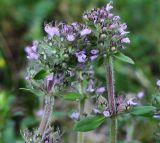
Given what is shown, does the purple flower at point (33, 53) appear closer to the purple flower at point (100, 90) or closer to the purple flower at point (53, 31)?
the purple flower at point (53, 31)

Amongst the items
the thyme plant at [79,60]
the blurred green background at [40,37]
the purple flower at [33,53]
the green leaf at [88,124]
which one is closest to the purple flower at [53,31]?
the thyme plant at [79,60]

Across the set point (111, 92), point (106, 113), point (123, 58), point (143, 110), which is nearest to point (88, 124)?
point (106, 113)

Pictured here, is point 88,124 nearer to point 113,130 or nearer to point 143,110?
point 113,130

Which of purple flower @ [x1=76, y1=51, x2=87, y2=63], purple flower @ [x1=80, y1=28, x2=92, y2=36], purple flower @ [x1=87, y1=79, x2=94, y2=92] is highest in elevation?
purple flower @ [x1=80, y1=28, x2=92, y2=36]

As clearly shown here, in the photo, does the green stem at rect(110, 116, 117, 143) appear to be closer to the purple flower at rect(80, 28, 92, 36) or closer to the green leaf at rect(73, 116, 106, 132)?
the green leaf at rect(73, 116, 106, 132)

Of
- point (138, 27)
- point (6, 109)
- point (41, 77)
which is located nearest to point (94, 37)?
point (41, 77)

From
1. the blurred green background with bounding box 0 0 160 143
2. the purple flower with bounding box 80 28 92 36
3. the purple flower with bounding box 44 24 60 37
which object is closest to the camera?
the purple flower with bounding box 80 28 92 36

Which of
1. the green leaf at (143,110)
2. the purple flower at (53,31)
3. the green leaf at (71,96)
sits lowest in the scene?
the green leaf at (143,110)

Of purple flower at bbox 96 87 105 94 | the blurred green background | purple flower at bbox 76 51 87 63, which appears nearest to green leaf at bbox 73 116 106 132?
purple flower at bbox 96 87 105 94
